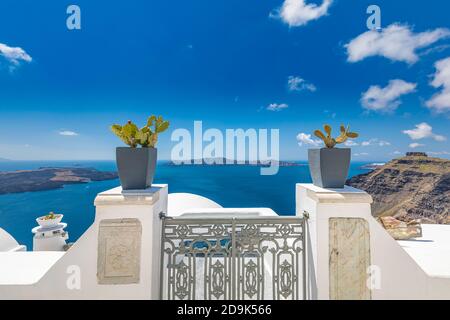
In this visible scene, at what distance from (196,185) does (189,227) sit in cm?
735

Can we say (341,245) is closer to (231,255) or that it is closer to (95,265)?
(231,255)

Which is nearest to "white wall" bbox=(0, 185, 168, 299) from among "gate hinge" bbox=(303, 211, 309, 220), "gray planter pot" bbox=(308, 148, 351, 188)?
"gate hinge" bbox=(303, 211, 309, 220)

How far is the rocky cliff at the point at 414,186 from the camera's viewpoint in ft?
24.4

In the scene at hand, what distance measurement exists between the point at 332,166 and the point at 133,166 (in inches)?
53.4

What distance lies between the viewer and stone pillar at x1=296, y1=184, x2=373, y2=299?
139 centimetres

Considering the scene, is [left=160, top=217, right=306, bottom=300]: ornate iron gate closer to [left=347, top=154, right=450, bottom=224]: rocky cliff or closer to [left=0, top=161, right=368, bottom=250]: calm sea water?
[left=0, top=161, right=368, bottom=250]: calm sea water

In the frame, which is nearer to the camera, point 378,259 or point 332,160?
point 378,259

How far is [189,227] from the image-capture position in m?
1.56

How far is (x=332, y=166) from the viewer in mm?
1545

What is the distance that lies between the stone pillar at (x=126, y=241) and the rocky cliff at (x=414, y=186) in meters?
7.36

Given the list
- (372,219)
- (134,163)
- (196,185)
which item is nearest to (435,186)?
(196,185)

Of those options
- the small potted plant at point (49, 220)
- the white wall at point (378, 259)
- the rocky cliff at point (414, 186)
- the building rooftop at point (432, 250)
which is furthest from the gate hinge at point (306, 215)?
the rocky cliff at point (414, 186)

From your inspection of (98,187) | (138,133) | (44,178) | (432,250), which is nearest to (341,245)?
(432,250)
